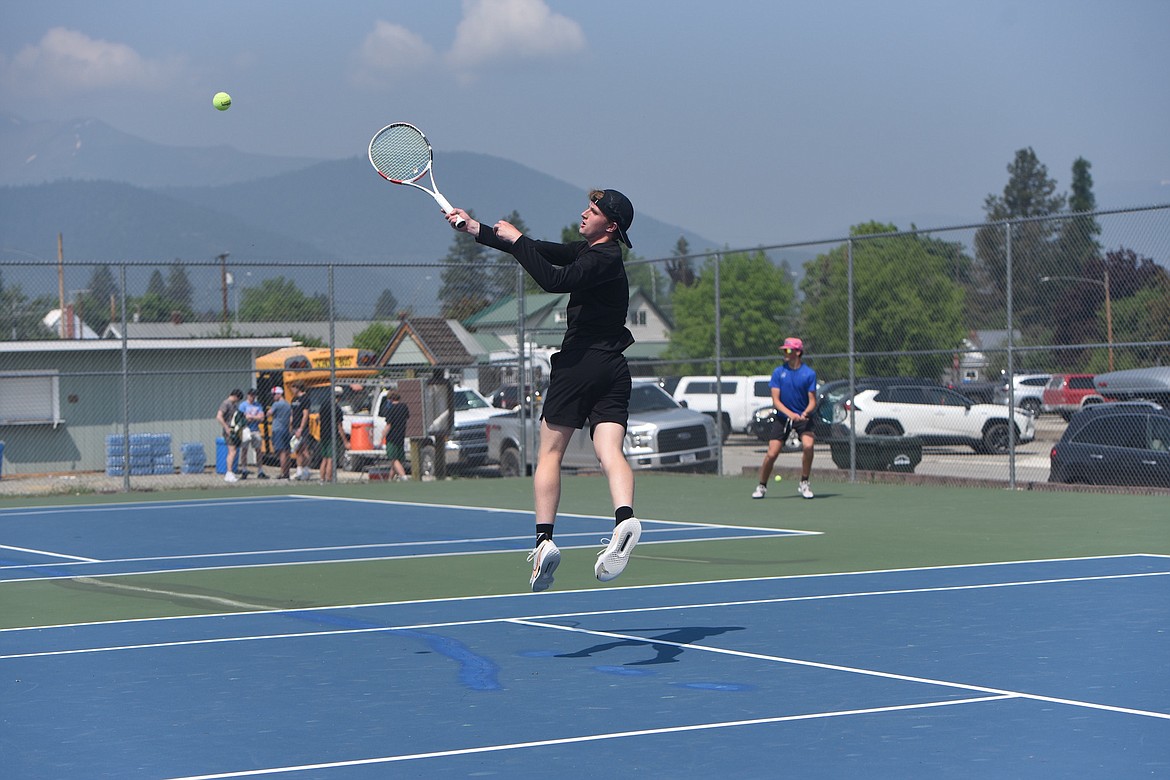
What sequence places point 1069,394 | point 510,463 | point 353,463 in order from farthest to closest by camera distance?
point 353,463 → point 510,463 → point 1069,394

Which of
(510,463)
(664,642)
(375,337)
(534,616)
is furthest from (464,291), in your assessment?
(664,642)

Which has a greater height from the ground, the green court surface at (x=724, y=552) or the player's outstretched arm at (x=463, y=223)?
the player's outstretched arm at (x=463, y=223)

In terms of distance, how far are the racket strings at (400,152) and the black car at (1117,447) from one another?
11701 millimetres

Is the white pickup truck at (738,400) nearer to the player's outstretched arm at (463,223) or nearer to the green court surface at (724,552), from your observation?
the green court surface at (724,552)

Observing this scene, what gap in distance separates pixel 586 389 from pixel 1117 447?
1272cm

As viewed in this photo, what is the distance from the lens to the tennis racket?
962 centimetres

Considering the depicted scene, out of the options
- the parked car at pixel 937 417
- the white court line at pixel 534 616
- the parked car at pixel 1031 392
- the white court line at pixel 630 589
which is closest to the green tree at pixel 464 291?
the parked car at pixel 937 417

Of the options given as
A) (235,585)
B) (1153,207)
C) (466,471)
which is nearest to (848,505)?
(1153,207)

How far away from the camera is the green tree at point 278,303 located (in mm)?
31625

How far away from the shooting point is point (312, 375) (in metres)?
34.1

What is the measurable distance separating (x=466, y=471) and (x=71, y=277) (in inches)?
299

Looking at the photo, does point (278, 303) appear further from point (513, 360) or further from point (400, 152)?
point (400, 152)

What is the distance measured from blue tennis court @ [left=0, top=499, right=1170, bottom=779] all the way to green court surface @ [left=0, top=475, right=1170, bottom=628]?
694 mm

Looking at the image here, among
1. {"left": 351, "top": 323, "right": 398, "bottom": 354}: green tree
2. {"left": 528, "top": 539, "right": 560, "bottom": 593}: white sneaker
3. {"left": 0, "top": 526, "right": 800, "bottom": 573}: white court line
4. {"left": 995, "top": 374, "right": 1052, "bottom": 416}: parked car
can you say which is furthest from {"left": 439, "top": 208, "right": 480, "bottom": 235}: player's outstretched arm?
{"left": 995, "top": 374, "right": 1052, "bottom": 416}: parked car
